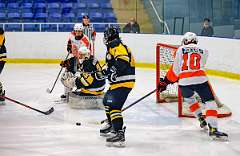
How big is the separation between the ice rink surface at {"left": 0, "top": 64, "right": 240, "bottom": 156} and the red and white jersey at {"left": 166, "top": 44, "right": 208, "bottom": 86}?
22.3 inches

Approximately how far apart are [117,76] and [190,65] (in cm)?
72

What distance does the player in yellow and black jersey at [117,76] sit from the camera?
439cm

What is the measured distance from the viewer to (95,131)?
16.6ft

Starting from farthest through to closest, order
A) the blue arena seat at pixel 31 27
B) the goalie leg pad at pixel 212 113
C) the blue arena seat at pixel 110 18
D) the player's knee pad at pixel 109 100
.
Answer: the blue arena seat at pixel 110 18
the blue arena seat at pixel 31 27
the goalie leg pad at pixel 212 113
the player's knee pad at pixel 109 100

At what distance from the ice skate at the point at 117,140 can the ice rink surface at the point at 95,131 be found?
6 cm

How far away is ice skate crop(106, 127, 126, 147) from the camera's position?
14.7ft

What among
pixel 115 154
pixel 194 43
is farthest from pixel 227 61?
pixel 115 154

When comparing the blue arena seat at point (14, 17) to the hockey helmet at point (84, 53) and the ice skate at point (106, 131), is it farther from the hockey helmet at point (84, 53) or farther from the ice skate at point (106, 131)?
the ice skate at point (106, 131)

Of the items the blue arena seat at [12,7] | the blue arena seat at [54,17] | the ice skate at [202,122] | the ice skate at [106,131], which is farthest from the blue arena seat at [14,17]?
the ice skate at [202,122]

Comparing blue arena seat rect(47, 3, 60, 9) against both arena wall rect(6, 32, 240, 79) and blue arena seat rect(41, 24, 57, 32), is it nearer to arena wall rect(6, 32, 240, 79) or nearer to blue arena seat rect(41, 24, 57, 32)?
blue arena seat rect(41, 24, 57, 32)

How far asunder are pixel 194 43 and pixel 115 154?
4.22ft

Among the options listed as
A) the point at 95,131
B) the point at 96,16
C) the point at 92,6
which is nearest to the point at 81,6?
the point at 92,6

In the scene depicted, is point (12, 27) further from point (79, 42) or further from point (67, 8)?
point (79, 42)

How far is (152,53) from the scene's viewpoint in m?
10.0
